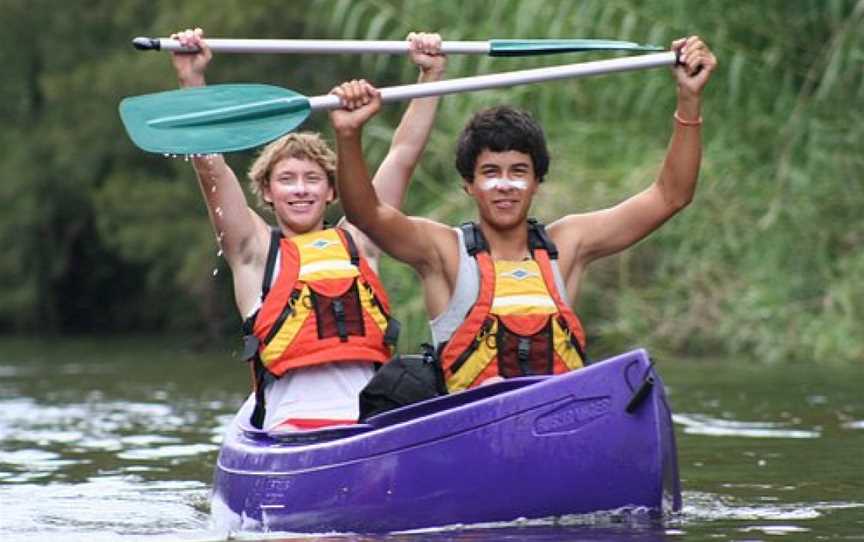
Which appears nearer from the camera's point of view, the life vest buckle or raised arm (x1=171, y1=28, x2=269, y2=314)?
the life vest buckle

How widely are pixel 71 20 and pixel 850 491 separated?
2424 cm

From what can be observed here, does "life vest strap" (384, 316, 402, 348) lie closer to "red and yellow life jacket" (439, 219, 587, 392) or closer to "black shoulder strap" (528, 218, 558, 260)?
"red and yellow life jacket" (439, 219, 587, 392)

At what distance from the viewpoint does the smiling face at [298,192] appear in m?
6.12

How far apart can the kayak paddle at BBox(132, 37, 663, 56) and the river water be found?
1401 millimetres

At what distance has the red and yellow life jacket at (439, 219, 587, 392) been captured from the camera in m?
5.68

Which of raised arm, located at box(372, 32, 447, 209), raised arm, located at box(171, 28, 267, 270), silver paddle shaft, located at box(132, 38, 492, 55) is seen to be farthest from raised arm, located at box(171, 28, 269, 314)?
raised arm, located at box(372, 32, 447, 209)

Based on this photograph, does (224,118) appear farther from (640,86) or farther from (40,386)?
(40,386)

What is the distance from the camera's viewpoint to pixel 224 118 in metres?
6.04

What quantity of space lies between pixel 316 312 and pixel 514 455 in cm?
93

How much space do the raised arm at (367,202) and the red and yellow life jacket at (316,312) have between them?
39 centimetres

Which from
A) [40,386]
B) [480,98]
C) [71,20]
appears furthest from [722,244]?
[71,20]

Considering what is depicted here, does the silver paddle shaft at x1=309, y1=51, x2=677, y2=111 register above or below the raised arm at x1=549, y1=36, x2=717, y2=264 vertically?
above

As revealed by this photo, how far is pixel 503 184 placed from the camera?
18.8 ft

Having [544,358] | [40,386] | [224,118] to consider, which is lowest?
[40,386]
